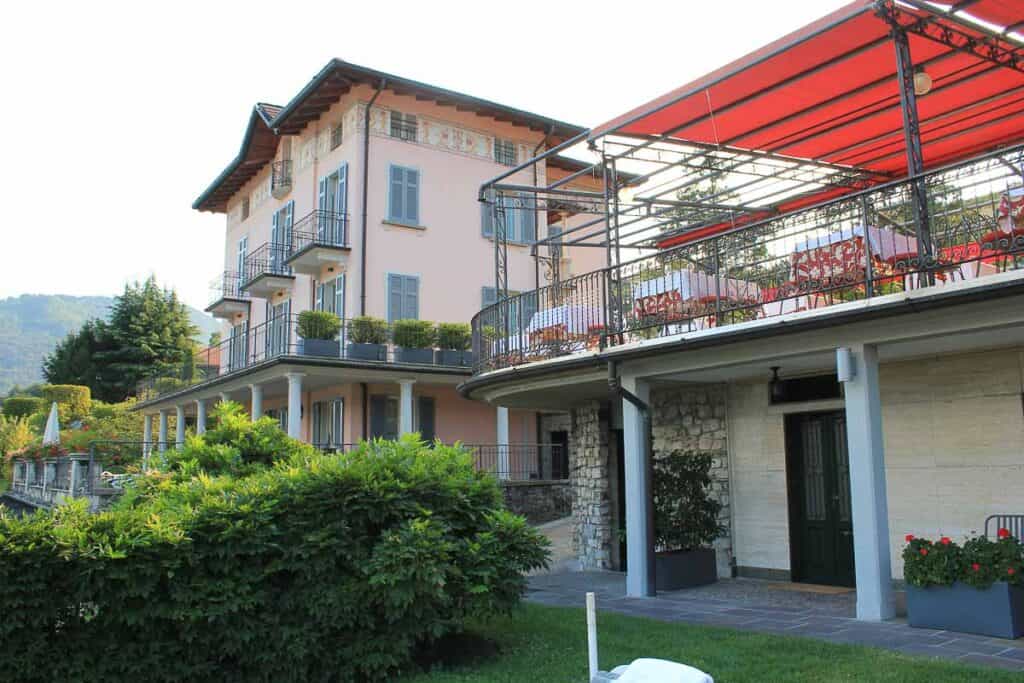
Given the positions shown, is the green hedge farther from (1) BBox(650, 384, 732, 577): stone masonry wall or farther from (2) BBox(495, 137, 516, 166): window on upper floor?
(2) BBox(495, 137, 516, 166): window on upper floor

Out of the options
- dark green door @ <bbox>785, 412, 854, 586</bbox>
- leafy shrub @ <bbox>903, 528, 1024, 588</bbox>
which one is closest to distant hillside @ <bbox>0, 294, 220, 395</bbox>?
dark green door @ <bbox>785, 412, 854, 586</bbox>

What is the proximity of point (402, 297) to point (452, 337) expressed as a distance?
1.93 meters

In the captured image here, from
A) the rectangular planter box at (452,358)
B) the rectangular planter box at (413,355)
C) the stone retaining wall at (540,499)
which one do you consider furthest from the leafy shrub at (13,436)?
the stone retaining wall at (540,499)

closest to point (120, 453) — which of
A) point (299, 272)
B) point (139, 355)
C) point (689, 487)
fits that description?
point (299, 272)

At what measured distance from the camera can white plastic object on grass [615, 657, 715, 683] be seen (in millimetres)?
3387

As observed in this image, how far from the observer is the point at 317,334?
21.2m

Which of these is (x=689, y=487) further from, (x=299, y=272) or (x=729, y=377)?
(x=299, y=272)

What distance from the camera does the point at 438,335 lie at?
2250 centimetres

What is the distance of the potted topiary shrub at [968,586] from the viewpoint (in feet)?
23.0

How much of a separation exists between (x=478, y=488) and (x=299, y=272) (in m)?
18.0

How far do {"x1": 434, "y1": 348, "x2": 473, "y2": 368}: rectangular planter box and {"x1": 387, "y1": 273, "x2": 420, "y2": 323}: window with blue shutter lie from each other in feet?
5.03

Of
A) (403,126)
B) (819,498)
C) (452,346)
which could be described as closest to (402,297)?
(452,346)

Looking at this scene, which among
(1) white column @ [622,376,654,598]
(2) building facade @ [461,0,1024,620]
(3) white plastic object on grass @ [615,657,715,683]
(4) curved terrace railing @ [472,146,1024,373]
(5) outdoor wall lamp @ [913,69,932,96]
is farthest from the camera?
(1) white column @ [622,376,654,598]

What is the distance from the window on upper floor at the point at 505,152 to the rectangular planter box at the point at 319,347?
779 cm
